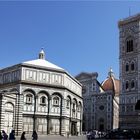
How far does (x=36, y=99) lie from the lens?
139 feet

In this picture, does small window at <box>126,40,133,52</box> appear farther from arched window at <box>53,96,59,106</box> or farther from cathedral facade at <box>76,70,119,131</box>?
arched window at <box>53,96,59,106</box>

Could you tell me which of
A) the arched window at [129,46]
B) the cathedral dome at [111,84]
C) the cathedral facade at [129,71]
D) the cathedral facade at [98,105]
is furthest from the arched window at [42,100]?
the cathedral dome at [111,84]

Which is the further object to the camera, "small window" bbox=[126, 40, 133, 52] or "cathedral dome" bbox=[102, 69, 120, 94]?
"cathedral dome" bbox=[102, 69, 120, 94]

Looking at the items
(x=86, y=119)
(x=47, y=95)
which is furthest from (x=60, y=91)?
(x=86, y=119)

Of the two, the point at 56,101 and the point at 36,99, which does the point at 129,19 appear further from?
the point at 36,99

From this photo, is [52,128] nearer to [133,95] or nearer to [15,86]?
[15,86]

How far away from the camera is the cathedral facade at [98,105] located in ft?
245

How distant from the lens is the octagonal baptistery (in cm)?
4041

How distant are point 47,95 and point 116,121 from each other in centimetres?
3629

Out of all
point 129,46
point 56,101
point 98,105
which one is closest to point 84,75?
point 98,105

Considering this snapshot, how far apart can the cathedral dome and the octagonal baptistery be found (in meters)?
34.1

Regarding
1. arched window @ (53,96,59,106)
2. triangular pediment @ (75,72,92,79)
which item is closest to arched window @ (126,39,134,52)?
triangular pediment @ (75,72,92,79)

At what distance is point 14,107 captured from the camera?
40.6 m

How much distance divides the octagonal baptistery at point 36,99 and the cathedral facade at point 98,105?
90.2 feet
